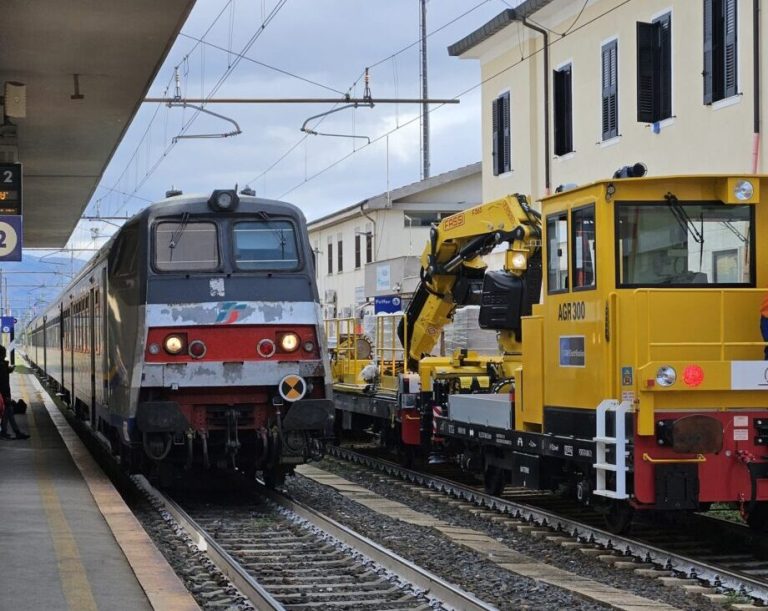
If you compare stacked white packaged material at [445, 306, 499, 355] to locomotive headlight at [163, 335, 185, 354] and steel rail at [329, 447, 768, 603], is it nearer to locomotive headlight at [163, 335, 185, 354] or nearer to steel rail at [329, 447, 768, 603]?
steel rail at [329, 447, 768, 603]

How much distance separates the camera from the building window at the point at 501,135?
93.7 ft

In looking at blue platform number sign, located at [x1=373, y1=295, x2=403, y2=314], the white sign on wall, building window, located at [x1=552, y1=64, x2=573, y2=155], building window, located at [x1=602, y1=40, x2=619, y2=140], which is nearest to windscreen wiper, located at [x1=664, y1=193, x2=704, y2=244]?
building window, located at [x1=602, y1=40, x2=619, y2=140]

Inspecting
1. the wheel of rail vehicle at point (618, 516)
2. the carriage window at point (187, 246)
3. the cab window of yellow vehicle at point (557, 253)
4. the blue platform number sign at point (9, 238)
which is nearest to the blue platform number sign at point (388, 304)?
the blue platform number sign at point (9, 238)

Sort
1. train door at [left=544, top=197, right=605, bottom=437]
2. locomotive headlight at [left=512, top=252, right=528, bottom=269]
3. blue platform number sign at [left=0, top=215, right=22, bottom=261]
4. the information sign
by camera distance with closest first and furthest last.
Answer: train door at [left=544, top=197, right=605, bottom=437] < locomotive headlight at [left=512, top=252, right=528, bottom=269] < blue platform number sign at [left=0, top=215, right=22, bottom=261] < the information sign

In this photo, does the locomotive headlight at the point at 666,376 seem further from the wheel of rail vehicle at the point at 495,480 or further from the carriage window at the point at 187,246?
the carriage window at the point at 187,246

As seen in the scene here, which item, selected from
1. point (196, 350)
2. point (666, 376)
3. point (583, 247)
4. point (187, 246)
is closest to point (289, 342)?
point (196, 350)

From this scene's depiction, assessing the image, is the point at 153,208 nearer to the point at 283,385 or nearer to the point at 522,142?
the point at 283,385

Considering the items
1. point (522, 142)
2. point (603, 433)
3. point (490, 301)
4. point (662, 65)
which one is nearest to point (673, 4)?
point (662, 65)

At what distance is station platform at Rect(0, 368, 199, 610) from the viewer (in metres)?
8.02

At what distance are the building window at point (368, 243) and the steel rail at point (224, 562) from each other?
33.0 metres

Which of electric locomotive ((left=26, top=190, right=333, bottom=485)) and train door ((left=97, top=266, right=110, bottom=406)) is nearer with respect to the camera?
electric locomotive ((left=26, top=190, right=333, bottom=485))

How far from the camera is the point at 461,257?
→ 16047 mm

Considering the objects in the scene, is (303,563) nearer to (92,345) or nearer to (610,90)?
(92,345)

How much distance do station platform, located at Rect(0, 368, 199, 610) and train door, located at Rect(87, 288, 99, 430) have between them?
162 centimetres
